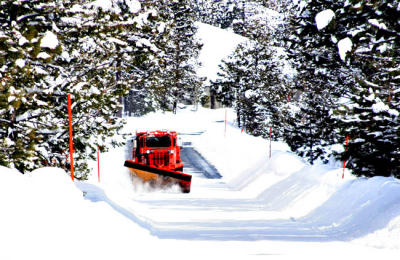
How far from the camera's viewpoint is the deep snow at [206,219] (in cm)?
507

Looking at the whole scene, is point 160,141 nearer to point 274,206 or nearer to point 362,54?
point 274,206

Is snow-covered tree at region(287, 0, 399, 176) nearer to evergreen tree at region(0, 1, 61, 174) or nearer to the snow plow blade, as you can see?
evergreen tree at region(0, 1, 61, 174)

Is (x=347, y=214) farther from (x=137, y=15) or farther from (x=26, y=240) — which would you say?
(x=26, y=240)

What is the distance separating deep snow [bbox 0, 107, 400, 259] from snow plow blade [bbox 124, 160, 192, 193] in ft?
1.14

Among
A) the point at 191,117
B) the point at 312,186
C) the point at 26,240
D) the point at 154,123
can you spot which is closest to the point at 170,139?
the point at 312,186

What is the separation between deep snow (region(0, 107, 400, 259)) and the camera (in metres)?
5.07

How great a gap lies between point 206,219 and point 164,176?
5042 mm

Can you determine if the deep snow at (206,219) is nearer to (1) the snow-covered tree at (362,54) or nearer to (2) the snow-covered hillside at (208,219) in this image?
(2) the snow-covered hillside at (208,219)

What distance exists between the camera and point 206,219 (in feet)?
32.0

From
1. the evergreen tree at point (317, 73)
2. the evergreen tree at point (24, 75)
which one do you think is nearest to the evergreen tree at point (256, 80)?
the evergreen tree at point (317, 73)

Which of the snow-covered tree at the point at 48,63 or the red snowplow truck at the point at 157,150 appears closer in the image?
the snow-covered tree at the point at 48,63

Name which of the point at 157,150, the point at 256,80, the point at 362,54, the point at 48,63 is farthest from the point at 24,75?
the point at 256,80

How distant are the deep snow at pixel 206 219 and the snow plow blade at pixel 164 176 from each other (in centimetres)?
35

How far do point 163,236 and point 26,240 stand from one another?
3.86m
